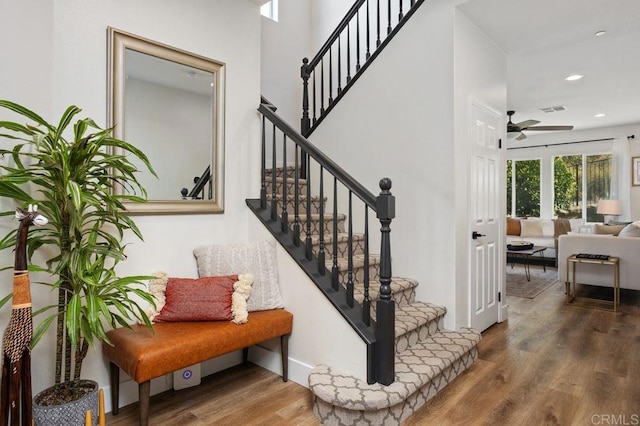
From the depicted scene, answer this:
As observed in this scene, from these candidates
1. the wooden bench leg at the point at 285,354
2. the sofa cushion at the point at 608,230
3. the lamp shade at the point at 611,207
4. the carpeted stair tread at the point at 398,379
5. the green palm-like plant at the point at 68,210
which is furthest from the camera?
the lamp shade at the point at 611,207

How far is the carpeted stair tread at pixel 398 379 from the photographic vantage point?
6.36ft

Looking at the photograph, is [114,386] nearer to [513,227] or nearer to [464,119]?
[464,119]

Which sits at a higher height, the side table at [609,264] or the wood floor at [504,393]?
the side table at [609,264]

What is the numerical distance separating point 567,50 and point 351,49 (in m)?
2.31

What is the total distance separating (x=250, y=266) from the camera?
254 centimetres

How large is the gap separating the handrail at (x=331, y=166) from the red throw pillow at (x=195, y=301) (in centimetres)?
99

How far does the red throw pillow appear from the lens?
2.21 meters

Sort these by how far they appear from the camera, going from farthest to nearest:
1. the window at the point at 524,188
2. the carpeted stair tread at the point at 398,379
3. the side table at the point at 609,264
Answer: the window at the point at 524,188 → the side table at the point at 609,264 → the carpeted stair tread at the point at 398,379

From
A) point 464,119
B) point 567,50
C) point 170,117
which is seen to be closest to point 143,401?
point 170,117

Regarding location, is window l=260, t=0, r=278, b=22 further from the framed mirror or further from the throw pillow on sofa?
the throw pillow on sofa

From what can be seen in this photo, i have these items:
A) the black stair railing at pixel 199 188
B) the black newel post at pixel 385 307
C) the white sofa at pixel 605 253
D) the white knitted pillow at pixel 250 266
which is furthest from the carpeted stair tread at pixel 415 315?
the white sofa at pixel 605 253

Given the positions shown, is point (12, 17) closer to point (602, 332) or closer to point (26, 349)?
point (26, 349)

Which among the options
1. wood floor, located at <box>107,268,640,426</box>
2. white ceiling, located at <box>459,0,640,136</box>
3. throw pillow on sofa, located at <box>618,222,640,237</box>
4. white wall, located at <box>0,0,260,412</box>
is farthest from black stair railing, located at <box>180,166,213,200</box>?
throw pillow on sofa, located at <box>618,222,640,237</box>

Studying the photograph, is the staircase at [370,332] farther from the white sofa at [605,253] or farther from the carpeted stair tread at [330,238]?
the white sofa at [605,253]
